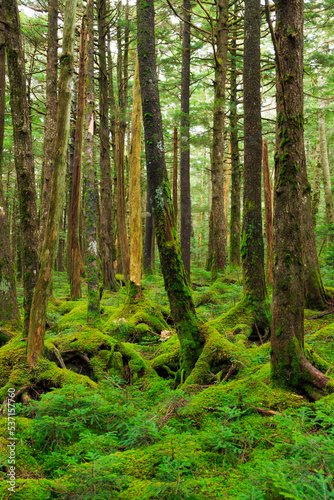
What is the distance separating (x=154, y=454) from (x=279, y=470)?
1168mm

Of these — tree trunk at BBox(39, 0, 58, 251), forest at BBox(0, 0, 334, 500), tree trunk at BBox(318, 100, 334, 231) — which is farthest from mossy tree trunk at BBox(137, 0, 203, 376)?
tree trunk at BBox(318, 100, 334, 231)

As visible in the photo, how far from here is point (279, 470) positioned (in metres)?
2.39

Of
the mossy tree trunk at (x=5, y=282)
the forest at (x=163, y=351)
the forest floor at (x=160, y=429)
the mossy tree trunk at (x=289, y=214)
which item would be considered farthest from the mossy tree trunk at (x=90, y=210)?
the mossy tree trunk at (x=289, y=214)

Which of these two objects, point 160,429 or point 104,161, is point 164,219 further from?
point 104,161

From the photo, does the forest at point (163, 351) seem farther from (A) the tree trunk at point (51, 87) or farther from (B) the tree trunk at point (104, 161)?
(B) the tree trunk at point (104, 161)

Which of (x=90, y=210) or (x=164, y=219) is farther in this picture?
(x=90, y=210)

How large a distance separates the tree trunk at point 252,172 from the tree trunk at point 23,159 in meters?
4.06

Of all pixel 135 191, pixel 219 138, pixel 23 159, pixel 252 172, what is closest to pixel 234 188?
pixel 219 138

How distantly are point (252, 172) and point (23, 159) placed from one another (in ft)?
14.3

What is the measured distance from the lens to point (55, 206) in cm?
449

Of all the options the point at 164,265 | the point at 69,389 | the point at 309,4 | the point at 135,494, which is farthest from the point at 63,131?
the point at 309,4

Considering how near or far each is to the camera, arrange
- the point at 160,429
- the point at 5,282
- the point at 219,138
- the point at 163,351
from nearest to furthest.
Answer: the point at 160,429 → the point at 5,282 → the point at 163,351 → the point at 219,138

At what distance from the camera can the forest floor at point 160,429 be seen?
2.50m

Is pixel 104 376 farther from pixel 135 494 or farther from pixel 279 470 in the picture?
pixel 279 470
